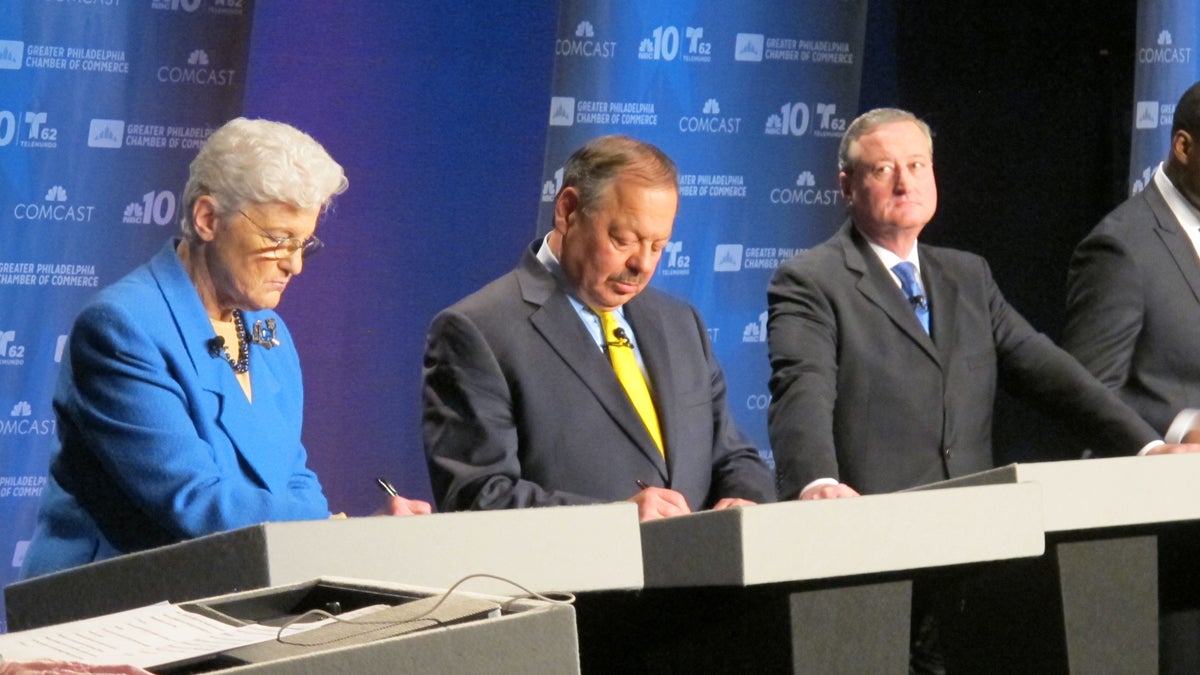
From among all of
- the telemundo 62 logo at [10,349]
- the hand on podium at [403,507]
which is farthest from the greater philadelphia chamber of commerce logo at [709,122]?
the hand on podium at [403,507]

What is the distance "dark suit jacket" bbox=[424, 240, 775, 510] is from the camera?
10.2 ft

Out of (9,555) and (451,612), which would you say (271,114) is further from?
(451,612)

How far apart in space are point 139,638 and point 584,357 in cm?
184

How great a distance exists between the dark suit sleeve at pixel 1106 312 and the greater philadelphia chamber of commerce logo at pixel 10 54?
3149mm

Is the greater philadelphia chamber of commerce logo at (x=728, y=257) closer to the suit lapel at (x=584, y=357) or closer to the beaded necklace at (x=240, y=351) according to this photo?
the suit lapel at (x=584, y=357)

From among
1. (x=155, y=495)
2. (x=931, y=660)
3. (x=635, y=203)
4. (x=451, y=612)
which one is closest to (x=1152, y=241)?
(x=931, y=660)

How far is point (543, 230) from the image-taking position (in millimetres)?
5871

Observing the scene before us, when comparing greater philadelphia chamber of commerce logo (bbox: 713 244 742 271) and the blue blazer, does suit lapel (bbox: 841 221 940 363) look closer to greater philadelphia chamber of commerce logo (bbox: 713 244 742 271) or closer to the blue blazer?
the blue blazer

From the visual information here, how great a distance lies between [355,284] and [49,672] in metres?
4.50

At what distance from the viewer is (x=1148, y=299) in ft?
13.7

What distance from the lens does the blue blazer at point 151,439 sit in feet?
8.39

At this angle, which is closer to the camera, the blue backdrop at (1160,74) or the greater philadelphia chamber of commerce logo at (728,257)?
the blue backdrop at (1160,74)

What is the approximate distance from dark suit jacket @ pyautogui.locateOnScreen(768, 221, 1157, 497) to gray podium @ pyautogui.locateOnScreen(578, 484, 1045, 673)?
49.6 inches

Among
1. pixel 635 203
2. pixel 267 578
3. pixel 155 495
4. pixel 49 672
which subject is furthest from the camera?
pixel 635 203
